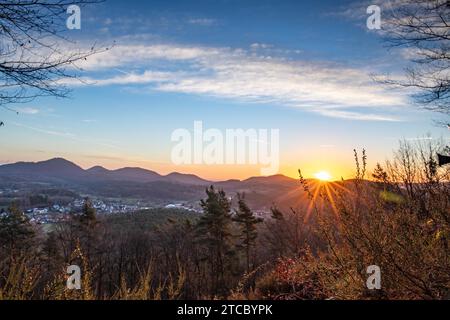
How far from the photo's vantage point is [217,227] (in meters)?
34.9

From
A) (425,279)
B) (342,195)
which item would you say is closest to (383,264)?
(425,279)

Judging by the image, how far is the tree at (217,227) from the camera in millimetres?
34812

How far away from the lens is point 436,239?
4453 mm

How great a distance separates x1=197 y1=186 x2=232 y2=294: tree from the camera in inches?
1371
